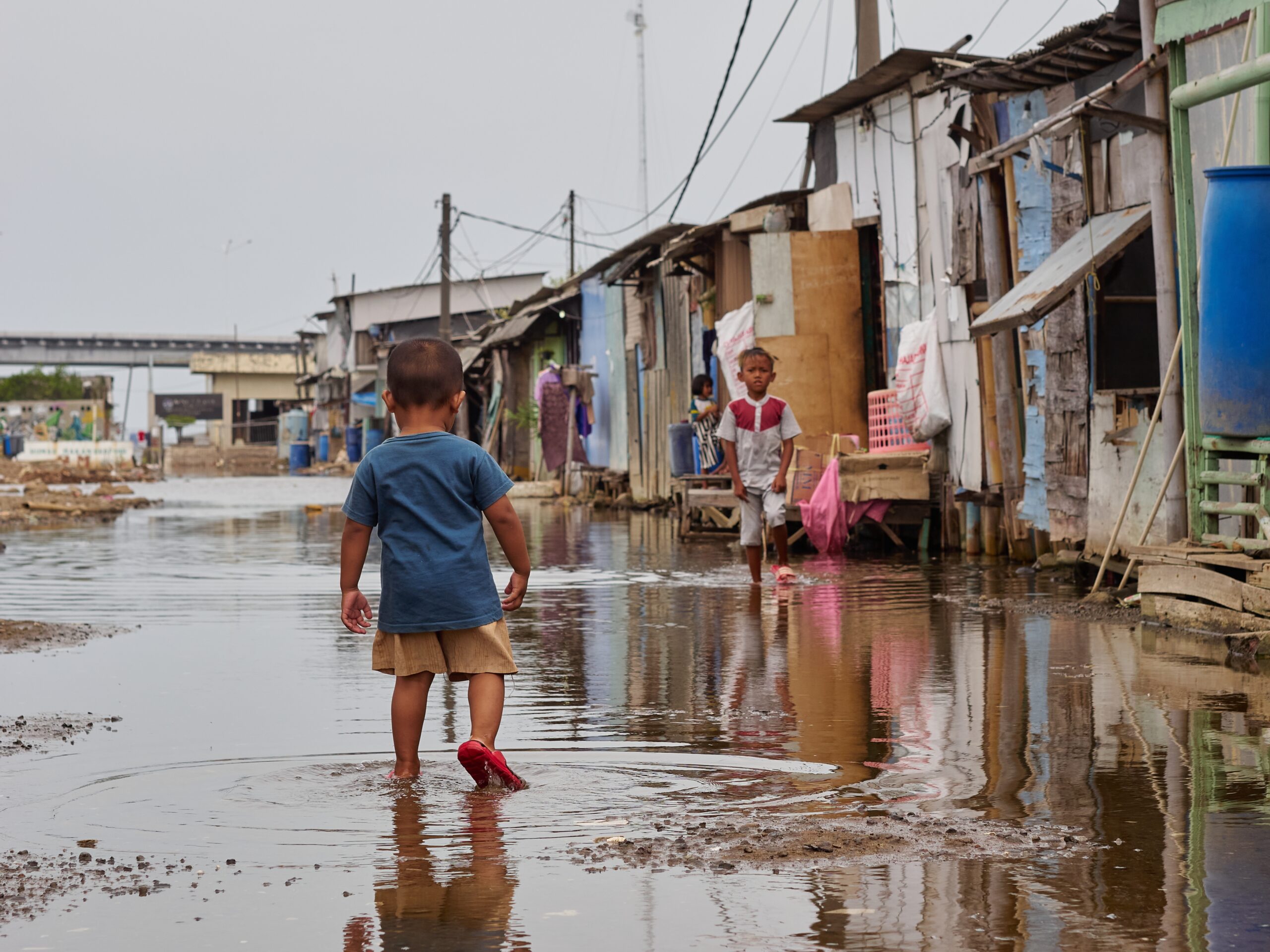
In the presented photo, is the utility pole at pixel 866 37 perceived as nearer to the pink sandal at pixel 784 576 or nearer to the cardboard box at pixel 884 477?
the cardboard box at pixel 884 477

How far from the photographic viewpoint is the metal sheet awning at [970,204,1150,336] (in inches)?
422

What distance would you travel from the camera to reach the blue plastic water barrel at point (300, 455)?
75312 millimetres

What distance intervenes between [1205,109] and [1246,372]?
90.6 inches

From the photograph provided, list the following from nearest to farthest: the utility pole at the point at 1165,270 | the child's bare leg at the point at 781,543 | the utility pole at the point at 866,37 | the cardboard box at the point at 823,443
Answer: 1. the utility pole at the point at 1165,270
2. the child's bare leg at the point at 781,543
3. the cardboard box at the point at 823,443
4. the utility pole at the point at 866,37

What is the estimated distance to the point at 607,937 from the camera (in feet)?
10.9

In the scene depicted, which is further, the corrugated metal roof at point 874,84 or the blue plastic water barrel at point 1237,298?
the corrugated metal roof at point 874,84

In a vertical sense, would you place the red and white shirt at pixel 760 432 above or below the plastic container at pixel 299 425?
below

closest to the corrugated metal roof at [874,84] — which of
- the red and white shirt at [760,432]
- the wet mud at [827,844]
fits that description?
the red and white shirt at [760,432]

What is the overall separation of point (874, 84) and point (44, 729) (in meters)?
12.6

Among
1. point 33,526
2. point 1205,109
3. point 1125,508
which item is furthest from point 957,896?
point 33,526

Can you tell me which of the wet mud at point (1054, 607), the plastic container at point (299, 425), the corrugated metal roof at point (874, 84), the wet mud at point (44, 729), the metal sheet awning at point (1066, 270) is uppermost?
the corrugated metal roof at point (874, 84)

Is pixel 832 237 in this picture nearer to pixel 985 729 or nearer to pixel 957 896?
pixel 985 729

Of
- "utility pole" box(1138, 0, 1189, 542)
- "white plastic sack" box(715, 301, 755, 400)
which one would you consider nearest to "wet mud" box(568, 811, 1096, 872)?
"utility pole" box(1138, 0, 1189, 542)

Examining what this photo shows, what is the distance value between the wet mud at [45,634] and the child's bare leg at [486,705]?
4.35m
